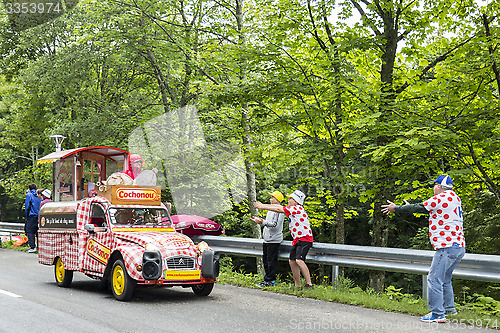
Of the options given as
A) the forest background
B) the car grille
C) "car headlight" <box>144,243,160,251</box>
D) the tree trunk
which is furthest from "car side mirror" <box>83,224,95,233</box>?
the tree trunk

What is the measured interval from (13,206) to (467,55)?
167 ft

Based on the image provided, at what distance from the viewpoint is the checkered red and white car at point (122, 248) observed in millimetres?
8477

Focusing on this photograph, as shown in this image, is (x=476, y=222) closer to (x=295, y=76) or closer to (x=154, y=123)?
(x=295, y=76)

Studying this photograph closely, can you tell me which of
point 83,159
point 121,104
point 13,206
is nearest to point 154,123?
point 121,104

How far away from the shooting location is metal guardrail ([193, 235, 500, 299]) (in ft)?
24.0

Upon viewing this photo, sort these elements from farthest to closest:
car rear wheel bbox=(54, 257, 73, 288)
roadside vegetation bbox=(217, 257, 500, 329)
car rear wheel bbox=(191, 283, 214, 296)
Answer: car rear wheel bbox=(54, 257, 73, 288) < car rear wheel bbox=(191, 283, 214, 296) < roadside vegetation bbox=(217, 257, 500, 329)

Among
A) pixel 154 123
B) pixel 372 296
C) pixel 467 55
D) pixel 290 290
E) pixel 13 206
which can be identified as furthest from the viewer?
pixel 13 206

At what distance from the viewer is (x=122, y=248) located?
28.7 ft

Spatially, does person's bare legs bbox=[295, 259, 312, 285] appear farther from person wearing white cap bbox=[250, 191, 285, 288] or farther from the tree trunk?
the tree trunk

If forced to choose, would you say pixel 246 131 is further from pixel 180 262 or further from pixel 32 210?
pixel 32 210

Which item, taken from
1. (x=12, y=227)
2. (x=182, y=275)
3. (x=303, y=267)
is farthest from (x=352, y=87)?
(x=12, y=227)

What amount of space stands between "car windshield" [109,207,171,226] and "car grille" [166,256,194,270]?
1.49 m

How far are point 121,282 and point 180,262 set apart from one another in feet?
3.64

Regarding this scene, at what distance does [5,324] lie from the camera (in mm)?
6723
